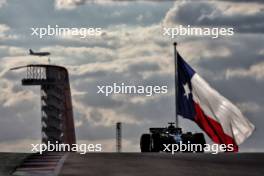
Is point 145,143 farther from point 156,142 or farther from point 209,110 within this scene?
point 209,110

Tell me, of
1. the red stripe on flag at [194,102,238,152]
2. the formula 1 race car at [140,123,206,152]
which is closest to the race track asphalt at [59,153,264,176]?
the red stripe on flag at [194,102,238,152]

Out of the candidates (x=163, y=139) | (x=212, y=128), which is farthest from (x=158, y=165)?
(x=163, y=139)

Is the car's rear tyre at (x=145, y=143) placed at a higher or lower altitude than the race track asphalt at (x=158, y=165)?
higher

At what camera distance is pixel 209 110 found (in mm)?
47531

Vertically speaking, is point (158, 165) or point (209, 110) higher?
point (209, 110)

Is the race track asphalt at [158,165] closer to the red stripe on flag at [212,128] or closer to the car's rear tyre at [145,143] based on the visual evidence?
the red stripe on flag at [212,128]

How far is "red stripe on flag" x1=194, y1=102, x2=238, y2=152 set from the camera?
4416cm

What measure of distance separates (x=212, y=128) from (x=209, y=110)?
77.6 inches

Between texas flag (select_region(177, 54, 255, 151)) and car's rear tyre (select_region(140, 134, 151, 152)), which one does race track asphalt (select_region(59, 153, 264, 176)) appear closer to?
texas flag (select_region(177, 54, 255, 151))

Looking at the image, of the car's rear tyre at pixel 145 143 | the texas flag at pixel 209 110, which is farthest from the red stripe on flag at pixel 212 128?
the car's rear tyre at pixel 145 143

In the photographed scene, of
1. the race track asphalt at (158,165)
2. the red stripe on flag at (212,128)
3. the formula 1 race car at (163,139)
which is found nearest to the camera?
the race track asphalt at (158,165)

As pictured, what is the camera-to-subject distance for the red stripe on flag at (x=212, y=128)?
4416 cm

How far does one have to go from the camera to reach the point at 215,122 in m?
46.1

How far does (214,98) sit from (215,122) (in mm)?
2405
